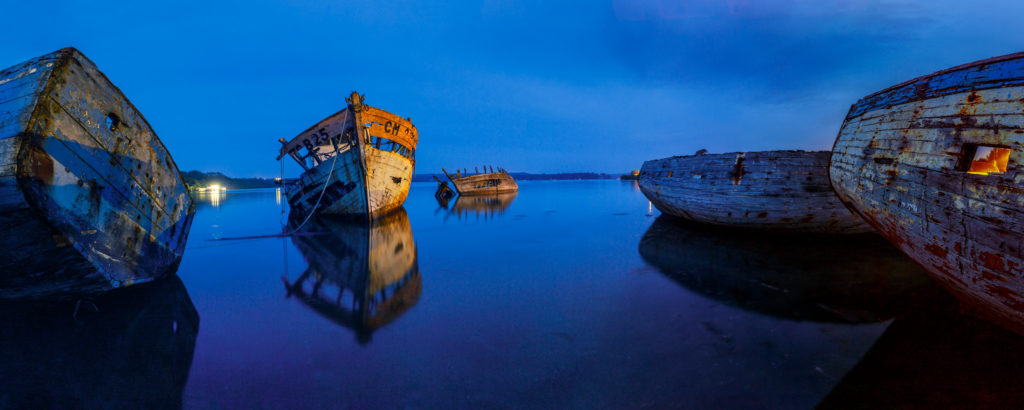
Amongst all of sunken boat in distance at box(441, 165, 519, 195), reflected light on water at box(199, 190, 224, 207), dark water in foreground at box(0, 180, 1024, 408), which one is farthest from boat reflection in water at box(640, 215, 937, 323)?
reflected light on water at box(199, 190, 224, 207)

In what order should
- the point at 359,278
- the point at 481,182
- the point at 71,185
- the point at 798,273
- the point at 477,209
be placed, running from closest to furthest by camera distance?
1. the point at 71,185
2. the point at 798,273
3. the point at 359,278
4. the point at 477,209
5. the point at 481,182

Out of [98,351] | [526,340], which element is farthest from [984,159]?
[98,351]

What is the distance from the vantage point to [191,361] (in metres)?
3.12

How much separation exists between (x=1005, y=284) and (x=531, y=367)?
3.61 metres

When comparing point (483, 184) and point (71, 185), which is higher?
point (483, 184)

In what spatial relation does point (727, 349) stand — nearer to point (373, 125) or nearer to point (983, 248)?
point (983, 248)

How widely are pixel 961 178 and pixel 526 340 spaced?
3.82 m

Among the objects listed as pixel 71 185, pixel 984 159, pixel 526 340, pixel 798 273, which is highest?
pixel 984 159

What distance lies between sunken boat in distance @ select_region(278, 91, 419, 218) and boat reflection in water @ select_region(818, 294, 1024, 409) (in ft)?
38.8

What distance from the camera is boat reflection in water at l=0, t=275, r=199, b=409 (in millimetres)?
2584

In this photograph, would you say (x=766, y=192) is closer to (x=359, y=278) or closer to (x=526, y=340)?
(x=526, y=340)

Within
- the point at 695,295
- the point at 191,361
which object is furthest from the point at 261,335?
the point at 695,295

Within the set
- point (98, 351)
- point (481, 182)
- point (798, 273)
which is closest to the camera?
point (98, 351)

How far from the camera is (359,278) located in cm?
578
